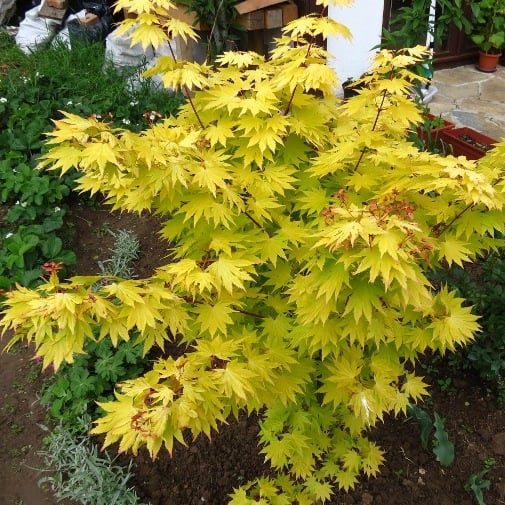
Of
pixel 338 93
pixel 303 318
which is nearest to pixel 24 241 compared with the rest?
pixel 303 318

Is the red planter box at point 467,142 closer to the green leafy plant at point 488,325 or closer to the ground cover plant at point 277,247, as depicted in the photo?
the green leafy plant at point 488,325

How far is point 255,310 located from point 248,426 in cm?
116

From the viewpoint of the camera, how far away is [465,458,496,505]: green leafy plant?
2.53 metres

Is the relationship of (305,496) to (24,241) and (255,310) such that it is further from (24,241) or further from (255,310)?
(24,241)

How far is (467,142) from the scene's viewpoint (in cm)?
446

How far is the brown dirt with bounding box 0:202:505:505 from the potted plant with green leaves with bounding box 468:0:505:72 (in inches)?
185

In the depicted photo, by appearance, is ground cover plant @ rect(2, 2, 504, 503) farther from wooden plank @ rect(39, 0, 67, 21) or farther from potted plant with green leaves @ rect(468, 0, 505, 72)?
wooden plank @ rect(39, 0, 67, 21)

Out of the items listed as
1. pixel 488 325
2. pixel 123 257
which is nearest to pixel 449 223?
pixel 488 325

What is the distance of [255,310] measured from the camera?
2.16 metres

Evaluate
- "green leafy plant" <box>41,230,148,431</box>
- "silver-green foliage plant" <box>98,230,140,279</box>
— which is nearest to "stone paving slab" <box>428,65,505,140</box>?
"silver-green foliage plant" <box>98,230,140,279</box>

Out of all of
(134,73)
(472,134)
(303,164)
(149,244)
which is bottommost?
(149,244)

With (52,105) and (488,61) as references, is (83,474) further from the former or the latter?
(488,61)

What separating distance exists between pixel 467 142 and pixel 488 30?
2776 mm

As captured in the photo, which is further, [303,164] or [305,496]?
[305,496]
